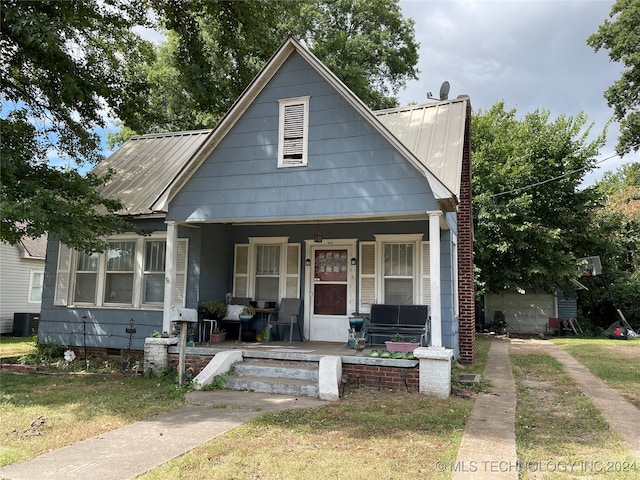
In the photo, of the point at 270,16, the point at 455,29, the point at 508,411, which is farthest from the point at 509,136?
the point at 508,411

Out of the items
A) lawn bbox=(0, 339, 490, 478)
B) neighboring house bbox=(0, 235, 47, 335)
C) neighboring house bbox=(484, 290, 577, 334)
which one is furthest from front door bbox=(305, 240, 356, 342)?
neighboring house bbox=(0, 235, 47, 335)

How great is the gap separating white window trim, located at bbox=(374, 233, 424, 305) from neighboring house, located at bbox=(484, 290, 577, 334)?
1309 cm

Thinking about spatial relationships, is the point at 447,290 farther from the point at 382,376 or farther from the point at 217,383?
the point at 217,383

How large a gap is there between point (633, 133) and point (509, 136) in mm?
6953

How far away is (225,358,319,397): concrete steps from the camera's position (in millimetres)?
6806

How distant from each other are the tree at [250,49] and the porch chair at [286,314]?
569cm

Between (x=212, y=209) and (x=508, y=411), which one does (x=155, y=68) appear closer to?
(x=212, y=209)

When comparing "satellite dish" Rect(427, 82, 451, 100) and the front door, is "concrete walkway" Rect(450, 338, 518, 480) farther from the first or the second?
"satellite dish" Rect(427, 82, 451, 100)

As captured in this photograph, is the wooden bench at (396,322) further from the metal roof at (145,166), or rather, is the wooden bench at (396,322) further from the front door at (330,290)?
the metal roof at (145,166)

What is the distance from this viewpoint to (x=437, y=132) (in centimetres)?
938

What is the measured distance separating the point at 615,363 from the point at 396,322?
19.0 feet

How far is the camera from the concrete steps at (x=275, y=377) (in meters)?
6.81

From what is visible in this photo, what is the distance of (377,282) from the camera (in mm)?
9586

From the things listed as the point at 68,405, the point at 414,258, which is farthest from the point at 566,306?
the point at 68,405
